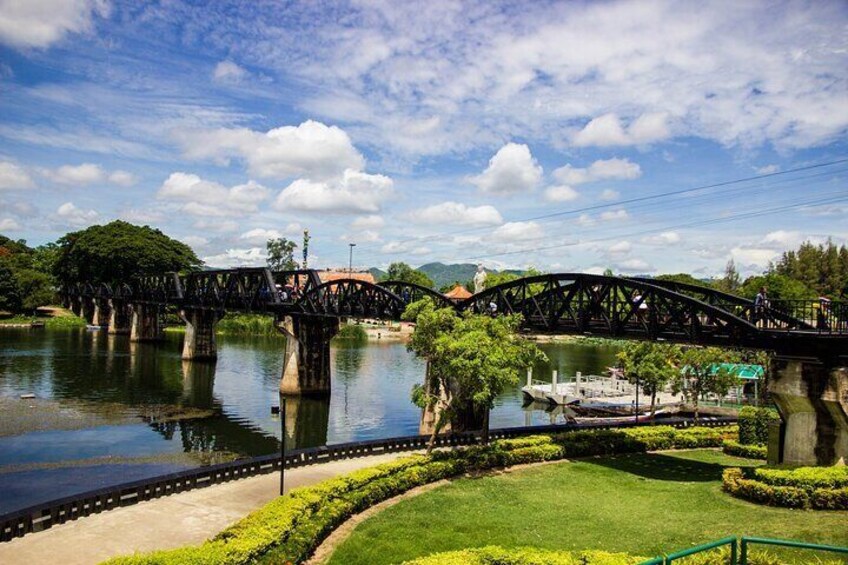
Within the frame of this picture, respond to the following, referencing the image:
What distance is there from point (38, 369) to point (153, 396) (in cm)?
2175

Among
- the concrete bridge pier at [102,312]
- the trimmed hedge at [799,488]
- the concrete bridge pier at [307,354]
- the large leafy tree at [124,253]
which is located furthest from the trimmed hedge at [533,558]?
the concrete bridge pier at [102,312]

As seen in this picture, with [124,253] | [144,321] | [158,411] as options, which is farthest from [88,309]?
[158,411]

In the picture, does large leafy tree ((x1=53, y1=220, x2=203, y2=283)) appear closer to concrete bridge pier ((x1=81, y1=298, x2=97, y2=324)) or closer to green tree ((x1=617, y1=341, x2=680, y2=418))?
concrete bridge pier ((x1=81, y1=298, x2=97, y2=324))

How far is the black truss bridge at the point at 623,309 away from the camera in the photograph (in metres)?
30.2

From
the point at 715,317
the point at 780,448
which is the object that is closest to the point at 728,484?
the point at 780,448

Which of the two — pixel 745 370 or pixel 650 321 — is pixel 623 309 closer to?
pixel 650 321

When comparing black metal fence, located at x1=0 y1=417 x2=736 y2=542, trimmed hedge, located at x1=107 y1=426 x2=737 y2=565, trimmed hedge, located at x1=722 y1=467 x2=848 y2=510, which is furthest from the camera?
trimmed hedge, located at x1=722 y1=467 x2=848 y2=510

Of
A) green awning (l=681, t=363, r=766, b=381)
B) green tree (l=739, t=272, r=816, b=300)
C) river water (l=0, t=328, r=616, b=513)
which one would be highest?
green tree (l=739, t=272, r=816, b=300)

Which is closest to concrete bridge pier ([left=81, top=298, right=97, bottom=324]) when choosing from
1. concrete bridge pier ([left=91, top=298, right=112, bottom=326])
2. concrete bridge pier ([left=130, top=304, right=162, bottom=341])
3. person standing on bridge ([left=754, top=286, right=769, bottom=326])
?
concrete bridge pier ([left=91, top=298, right=112, bottom=326])

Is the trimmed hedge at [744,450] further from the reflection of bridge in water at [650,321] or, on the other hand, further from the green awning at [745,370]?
the green awning at [745,370]

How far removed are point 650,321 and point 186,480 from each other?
87.7 feet

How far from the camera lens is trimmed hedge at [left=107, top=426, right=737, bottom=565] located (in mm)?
18047

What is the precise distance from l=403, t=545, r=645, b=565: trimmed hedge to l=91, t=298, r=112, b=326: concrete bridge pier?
134 m

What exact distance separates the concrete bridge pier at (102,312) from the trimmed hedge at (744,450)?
419 ft
